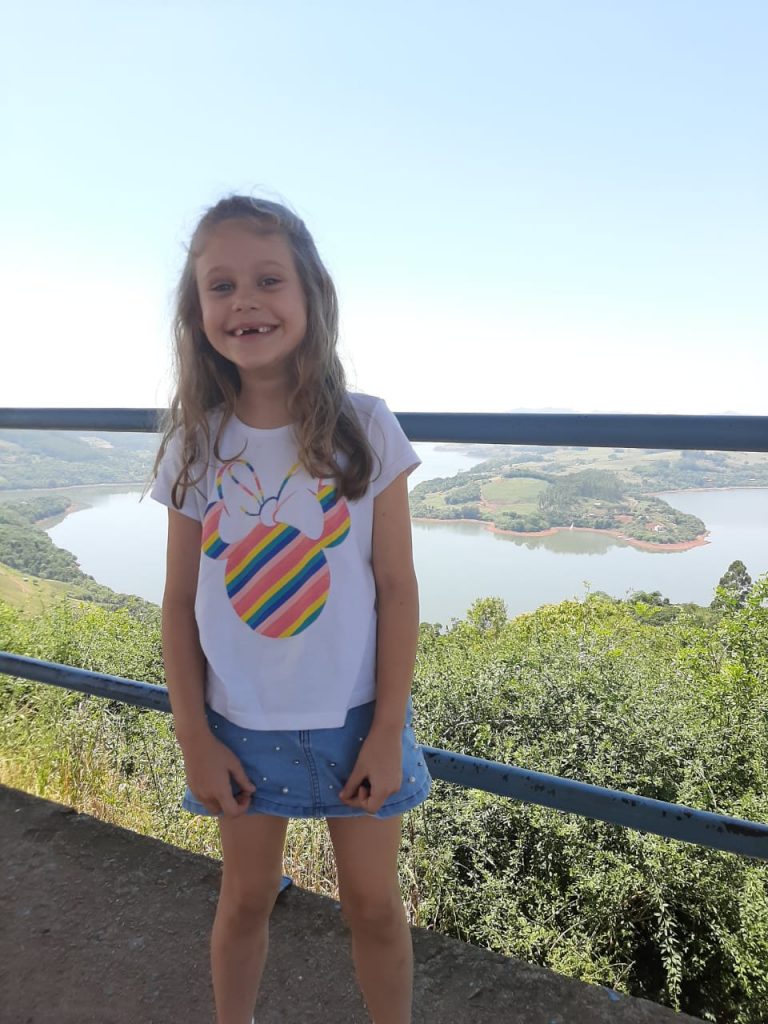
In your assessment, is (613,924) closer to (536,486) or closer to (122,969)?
(536,486)

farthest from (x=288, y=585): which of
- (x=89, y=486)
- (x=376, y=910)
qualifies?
(x=89, y=486)

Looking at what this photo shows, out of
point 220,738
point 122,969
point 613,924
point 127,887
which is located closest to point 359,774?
point 220,738

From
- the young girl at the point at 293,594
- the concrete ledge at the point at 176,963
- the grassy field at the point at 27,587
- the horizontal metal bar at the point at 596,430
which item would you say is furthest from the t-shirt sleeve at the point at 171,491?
the grassy field at the point at 27,587

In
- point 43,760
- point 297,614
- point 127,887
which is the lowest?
point 43,760

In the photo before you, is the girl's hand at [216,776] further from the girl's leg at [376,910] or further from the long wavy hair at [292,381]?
the long wavy hair at [292,381]

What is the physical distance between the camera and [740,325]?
7869 cm

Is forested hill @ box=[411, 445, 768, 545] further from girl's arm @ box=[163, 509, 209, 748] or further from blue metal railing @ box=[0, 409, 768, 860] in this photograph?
girl's arm @ box=[163, 509, 209, 748]

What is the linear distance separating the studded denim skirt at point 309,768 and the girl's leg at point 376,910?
4cm

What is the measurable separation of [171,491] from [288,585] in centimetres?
24

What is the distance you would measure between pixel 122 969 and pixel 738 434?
1.44 meters

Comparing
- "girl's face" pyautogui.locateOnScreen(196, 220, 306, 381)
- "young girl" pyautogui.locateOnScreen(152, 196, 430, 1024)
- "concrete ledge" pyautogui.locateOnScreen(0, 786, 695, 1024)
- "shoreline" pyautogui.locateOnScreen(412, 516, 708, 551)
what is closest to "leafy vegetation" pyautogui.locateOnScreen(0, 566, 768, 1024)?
"shoreline" pyautogui.locateOnScreen(412, 516, 708, 551)

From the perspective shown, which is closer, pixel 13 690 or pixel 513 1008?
pixel 513 1008

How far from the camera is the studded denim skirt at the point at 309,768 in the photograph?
1.08m

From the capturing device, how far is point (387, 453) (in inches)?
43.1
